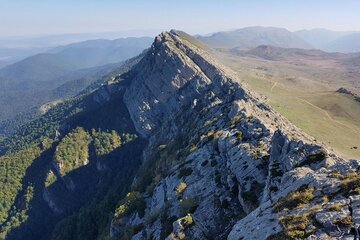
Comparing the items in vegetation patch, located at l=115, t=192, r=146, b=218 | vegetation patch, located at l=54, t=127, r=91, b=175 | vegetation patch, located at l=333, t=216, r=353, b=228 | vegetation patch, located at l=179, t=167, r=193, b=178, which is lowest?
vegetation patch, located at l=54, t=127, r=91, b=175

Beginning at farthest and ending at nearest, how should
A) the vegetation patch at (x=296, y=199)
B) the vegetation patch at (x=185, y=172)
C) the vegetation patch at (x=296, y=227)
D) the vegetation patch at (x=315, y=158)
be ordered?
the vegetation patch at (x=185, y=172) → the vegetation patch at (x=315, y=158) → the vegetation patch at (x=296, y=199) → the vegetation patch at (x=296, y=227)

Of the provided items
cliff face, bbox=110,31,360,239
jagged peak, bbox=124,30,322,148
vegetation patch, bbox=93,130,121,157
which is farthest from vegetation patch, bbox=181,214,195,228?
vegetation patch, bbox=93,130,121,157

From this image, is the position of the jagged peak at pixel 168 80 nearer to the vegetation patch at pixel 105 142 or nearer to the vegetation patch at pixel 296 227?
the vegetation patch at pixel 105 142

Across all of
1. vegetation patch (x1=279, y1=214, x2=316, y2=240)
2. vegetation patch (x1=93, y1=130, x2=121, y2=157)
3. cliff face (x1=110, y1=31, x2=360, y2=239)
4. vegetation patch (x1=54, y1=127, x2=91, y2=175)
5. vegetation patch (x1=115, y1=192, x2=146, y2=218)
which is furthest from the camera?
vegetation patch (x1=93, y1=130, x2=121, y2=157)

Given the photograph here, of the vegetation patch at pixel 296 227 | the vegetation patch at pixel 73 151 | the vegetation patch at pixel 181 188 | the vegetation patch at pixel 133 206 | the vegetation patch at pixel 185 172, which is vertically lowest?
the vegetation patch at pixel 73 151

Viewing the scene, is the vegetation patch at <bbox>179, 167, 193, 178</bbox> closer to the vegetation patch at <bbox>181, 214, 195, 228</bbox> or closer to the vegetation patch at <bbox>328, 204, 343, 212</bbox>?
the vegetation patch at <bbox>181, 214, 195, 228</bbox>

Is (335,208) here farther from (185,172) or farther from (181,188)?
(185,172)

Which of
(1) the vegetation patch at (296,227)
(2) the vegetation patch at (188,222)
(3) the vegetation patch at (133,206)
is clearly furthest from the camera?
(3) the vegetation patch at (133,206)

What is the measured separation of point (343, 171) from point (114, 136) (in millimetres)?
162019

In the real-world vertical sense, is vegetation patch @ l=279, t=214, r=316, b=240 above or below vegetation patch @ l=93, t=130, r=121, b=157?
above

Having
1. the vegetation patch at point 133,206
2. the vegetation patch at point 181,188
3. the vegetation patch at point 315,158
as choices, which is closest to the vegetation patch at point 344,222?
the vegetation patch at point 315,158

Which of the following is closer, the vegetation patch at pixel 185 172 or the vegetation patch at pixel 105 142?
the vegetation patch at pixel 185 172

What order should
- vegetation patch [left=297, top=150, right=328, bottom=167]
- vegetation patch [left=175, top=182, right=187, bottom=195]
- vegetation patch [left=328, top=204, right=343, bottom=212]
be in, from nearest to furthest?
vegetation patch [left=328, top=204, right=343, bottom=212] → vegetation patch [left=297, top=150, right=328, bottom=167] → vegetation patch [left=175, top=182, right=187, bottom=195]

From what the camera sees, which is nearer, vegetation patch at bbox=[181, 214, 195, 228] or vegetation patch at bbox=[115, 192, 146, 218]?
vegetation patch at bbox=[181, 214, 195, 228]
